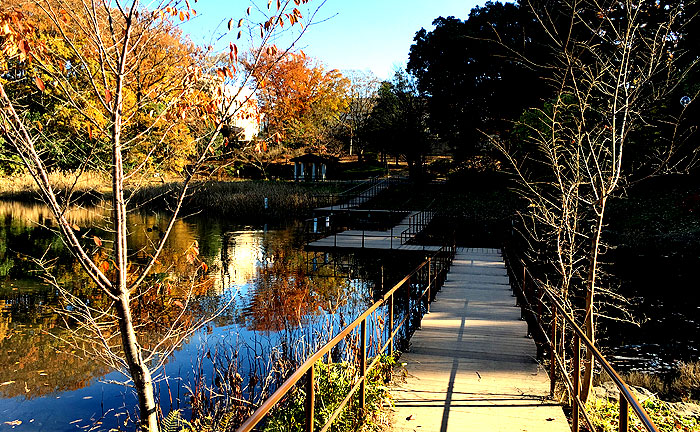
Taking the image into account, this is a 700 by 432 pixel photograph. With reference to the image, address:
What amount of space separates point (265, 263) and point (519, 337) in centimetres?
1220

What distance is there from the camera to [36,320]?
11875 millimetres

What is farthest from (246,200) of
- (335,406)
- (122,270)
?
(122,270)

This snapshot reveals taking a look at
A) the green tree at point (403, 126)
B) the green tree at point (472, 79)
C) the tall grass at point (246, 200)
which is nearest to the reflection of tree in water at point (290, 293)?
the tall grass at point (246, 200)

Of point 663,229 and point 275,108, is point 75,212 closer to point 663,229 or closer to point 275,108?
point 275,108

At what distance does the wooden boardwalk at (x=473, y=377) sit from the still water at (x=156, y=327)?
1417mm

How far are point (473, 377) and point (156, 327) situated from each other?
23.7ft

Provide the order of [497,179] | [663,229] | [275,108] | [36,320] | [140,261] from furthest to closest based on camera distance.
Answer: [275,108]
[497,179]
[663,229]
[140,261]
[36,320]

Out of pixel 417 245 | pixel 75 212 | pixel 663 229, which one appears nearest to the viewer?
pixel 417 245

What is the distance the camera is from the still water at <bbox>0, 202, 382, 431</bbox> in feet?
26.3

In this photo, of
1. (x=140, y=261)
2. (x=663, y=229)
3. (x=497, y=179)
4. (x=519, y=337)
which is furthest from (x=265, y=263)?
(x=497, y=179)

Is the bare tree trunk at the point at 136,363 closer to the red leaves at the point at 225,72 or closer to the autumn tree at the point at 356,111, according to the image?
the red leaves at the point at 225,72

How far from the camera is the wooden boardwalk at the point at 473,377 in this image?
17.5ft

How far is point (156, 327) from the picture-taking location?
1132 centimetres

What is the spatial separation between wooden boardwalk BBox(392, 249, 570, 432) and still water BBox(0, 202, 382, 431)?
Answer: 1417 mm
